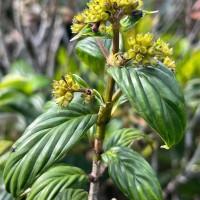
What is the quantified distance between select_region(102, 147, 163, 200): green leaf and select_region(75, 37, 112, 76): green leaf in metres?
0.23

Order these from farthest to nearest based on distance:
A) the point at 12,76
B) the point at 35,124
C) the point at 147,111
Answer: the point at 12,76, the point at 35,124, the point at 147,111

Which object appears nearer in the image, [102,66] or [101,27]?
[101,27]

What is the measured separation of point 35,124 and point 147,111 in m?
0.25

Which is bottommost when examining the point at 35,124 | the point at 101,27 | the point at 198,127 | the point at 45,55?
the point at 198,127

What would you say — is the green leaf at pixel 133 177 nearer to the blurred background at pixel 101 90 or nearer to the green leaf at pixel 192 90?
the blurred background at pixel 101 90

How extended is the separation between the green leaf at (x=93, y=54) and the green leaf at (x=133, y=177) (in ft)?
0.77

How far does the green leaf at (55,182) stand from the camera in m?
0.95

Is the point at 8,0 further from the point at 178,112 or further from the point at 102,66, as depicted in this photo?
the point at 178,112

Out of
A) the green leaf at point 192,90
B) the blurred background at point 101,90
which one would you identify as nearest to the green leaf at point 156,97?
the blurred background at point 101,90

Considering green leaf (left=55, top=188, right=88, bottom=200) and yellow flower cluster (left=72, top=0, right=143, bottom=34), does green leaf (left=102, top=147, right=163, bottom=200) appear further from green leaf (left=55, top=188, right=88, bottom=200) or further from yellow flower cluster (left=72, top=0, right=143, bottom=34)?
yellow flower cluster (left=72, top=0, right=143, bottom=34)

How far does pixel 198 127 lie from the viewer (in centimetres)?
235

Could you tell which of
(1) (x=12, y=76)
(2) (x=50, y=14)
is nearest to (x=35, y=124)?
(1) (x=12, y=76)

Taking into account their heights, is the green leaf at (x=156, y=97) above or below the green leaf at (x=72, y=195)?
above

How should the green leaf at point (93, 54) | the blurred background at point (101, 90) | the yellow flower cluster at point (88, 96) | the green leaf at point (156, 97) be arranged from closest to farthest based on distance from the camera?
the green leaf at point (156, 97), the yellow flower cluster at point (88, 96), the green leaf at point (93, 54), the blurred background at point (101, 90)
